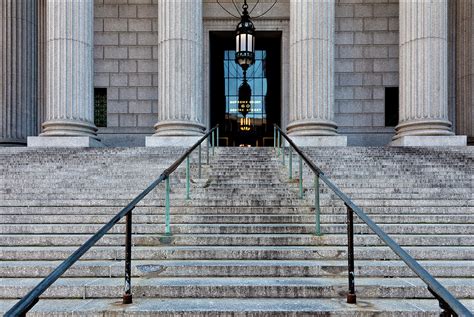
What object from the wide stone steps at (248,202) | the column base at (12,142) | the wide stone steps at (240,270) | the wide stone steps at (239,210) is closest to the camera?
the wide stone steps at (240,270)

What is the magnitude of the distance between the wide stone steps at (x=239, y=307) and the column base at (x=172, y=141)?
8.85 meters

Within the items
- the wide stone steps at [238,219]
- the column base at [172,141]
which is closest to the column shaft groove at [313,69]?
the column base at [172,141]

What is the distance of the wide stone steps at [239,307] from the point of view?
432cm

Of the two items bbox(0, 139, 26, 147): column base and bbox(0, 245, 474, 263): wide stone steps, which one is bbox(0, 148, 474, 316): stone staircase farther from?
bbox(0, 139, 26, 147): column base

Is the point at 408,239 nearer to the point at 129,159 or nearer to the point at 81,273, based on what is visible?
the point at 81,273

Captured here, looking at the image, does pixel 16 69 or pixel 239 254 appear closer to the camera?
pixel 239 254

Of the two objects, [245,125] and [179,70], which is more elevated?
[179,70]

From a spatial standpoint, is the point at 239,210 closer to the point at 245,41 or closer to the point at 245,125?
the point at 245,41

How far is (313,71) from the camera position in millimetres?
14086

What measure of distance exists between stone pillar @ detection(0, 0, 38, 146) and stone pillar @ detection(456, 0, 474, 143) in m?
17.1

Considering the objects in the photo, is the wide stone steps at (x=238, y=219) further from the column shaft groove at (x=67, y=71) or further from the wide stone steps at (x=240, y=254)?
the column shaft groove at (x=67, y=71)

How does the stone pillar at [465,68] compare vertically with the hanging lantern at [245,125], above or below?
above

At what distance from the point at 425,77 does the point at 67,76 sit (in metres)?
11.3

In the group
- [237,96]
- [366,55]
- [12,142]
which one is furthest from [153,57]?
[366,55]
